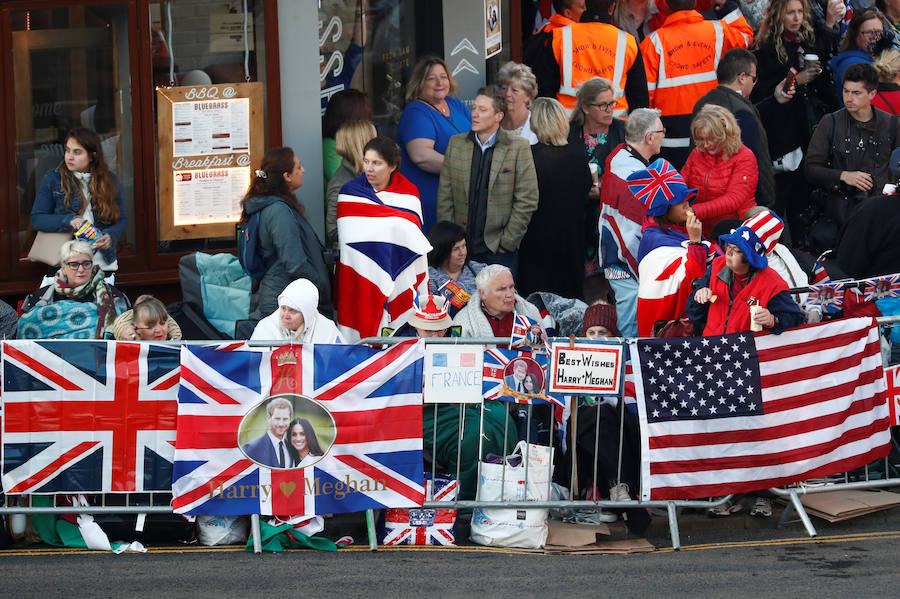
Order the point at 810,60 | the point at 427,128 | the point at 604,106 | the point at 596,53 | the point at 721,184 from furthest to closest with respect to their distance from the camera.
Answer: the point at 810,60 → the point at 596,53 → the point at 427,128 → the point at 604,106 → the point at 721,184

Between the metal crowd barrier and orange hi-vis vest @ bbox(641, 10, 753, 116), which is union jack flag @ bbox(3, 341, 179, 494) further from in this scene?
orange hi-vis vest @ bbox(641, 10, 753, 116)

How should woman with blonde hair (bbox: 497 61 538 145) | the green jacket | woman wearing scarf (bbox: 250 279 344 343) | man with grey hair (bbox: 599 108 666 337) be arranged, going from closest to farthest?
1. woman wearing scarf (bbox: 250 279 344 343)
2. man with grey hair (bbox: 599 108 666 337)
3. the green jacket
4. woman with blonde hair (bbox: 497 61 538 145)

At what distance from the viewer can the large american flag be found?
9.38 meters

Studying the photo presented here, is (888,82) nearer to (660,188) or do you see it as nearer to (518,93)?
(518,93)

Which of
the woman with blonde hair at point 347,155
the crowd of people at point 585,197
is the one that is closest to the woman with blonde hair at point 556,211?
the crowd of people at point 585,197

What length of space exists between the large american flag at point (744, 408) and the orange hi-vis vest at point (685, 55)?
4241 millimetres

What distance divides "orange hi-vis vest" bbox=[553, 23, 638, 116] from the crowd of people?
18 millimetres

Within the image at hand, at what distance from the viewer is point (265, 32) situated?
492 inches

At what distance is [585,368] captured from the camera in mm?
9289

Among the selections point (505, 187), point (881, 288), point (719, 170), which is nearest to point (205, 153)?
point (505, 187)

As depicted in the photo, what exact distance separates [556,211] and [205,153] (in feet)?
10.0

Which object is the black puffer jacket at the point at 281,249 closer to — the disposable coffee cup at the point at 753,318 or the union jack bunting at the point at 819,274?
the disposable coffee cup at the point at 753,318

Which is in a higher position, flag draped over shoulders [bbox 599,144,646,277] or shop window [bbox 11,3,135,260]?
shop window [bbox 11,3,135,260]

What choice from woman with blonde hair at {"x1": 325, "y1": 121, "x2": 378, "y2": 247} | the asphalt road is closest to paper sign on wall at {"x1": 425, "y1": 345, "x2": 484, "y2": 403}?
the asphalt road
